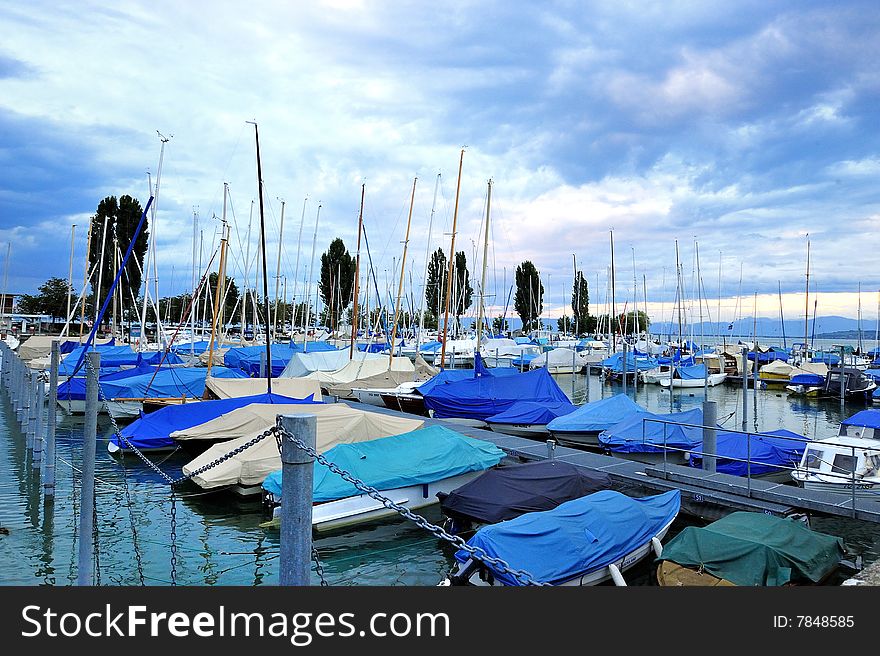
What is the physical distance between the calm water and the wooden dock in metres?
0.83

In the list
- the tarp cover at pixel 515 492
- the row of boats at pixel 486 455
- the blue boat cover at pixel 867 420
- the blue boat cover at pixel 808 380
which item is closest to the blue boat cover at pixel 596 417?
the row of boats at pixel 486 455

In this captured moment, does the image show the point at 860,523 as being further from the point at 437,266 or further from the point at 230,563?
the point at 437,266

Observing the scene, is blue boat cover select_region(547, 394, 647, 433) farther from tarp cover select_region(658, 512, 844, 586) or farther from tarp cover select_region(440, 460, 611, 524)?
tarp cover select_region(658, 512, 844, 586)

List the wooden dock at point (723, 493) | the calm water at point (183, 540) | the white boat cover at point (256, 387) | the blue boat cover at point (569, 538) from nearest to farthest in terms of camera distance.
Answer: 1. the blue boat cover at point (569, 538)
2. the calm water at point (183, 540)
3. the wooden dock at point (723, 493)
4. the white boat cover at point (256, 387)

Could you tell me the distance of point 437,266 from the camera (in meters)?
110

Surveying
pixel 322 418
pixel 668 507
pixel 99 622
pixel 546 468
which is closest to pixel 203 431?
pixel 322 418

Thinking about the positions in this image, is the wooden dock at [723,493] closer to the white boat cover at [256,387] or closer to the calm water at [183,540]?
the calm water at [183,540]

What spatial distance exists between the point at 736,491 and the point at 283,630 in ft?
46.6

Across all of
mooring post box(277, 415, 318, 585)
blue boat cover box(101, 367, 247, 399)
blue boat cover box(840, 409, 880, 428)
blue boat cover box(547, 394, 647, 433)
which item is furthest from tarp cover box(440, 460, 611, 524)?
blue boat cover box(101, 367, 247, 399)

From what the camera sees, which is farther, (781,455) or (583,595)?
(781,455)

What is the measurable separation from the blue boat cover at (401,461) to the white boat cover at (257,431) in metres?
0.99

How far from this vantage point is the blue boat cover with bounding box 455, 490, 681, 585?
1044 cm

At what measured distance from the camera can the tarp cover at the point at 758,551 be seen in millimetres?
10930

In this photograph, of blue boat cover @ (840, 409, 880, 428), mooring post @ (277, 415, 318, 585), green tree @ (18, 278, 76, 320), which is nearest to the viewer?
mooring post @ (277, 415, 318, 585)
